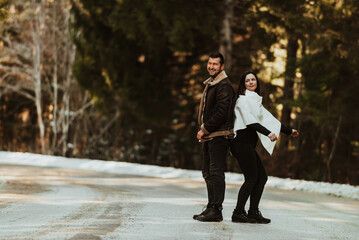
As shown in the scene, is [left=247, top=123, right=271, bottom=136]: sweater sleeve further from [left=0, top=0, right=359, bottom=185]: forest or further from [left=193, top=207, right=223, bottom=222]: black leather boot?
[left=0, top=0, right=359, bottom=185]: forest

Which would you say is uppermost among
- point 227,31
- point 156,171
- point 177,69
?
point 227,31

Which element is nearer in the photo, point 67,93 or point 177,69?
point 177,69

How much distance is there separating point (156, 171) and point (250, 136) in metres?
9.39

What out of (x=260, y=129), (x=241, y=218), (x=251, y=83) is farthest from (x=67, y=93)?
(x=260, y=129)

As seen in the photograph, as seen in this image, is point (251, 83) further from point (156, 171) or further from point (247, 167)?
point (156, 171)

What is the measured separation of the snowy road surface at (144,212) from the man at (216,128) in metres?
0.27

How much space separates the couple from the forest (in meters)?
8.00

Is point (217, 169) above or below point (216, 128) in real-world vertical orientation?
below

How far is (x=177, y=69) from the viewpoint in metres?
21.9

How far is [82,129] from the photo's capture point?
90.1 feet

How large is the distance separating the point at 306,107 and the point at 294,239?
1184 cm

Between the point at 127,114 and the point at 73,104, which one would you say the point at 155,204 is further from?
the point at 73,104

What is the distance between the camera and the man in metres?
7.41

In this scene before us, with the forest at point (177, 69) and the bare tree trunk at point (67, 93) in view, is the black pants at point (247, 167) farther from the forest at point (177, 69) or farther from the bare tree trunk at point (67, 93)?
the bare tree trunk at point (67, 93)
